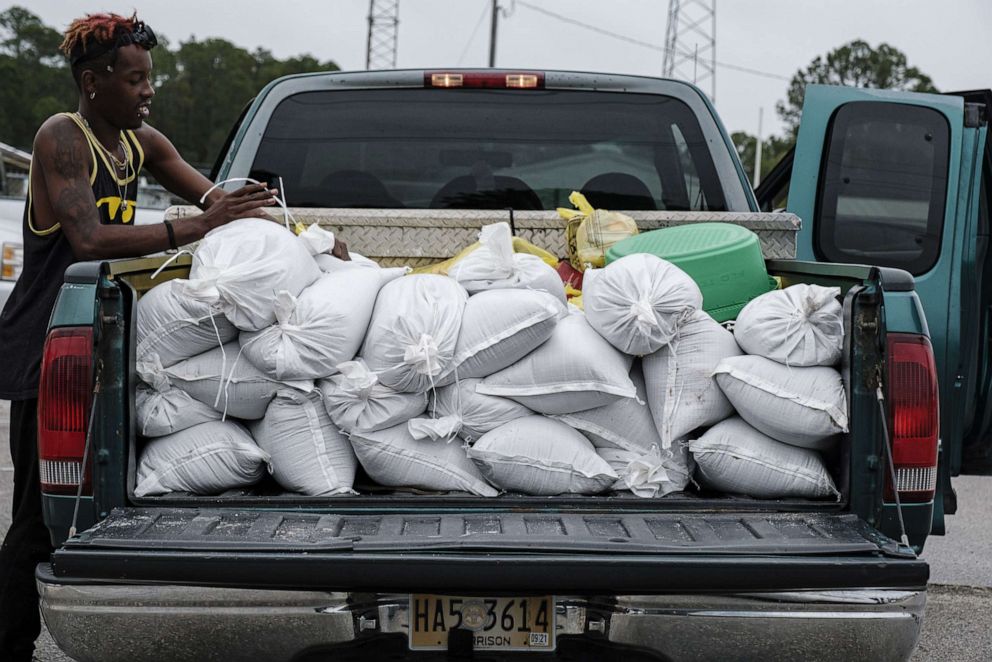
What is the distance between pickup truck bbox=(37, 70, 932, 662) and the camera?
2.44 m

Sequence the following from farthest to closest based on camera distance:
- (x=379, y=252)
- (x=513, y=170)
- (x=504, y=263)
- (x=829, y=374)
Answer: (x=513, y=170)
(x=379, y=252)
(x=504, y=263)
(x=829, y=374)

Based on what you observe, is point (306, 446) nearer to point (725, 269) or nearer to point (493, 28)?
point (725, 269)

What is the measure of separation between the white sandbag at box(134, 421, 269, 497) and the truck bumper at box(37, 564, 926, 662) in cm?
44

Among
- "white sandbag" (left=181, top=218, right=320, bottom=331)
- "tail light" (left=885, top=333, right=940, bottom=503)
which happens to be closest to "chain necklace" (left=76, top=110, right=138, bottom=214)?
"white sandbag" (left=181, top=218, right=320, bottom=331)

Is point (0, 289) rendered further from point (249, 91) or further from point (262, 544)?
point (249, 91)

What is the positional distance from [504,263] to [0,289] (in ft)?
19.8

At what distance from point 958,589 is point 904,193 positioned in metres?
1.73

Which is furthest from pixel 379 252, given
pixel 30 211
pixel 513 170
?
pixel 30 211

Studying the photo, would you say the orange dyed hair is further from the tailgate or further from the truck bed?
the tailgate

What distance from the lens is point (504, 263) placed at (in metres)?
3.20

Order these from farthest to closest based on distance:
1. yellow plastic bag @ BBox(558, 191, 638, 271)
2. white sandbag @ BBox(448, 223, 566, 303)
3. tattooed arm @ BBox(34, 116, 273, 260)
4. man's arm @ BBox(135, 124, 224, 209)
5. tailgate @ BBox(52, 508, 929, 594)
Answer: man's arm @ BBox(135, 124, 224, 209) → yellow plastic bag @ BBox(558, 191, 638, 271) → tattooed arm @ BBox(34, 116, 273, 260) → white sandbag @ BBox(448, 223, 566, 303) → tailgate @ BBox(52, 508, 929, 594)

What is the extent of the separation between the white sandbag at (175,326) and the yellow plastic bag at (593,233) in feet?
4.32

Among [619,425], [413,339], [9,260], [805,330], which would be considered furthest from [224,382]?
[9,260]

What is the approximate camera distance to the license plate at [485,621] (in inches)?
101
